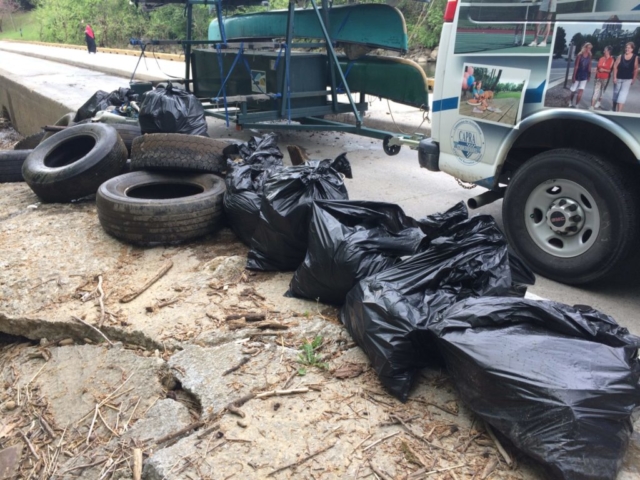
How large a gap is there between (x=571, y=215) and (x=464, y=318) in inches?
65.2

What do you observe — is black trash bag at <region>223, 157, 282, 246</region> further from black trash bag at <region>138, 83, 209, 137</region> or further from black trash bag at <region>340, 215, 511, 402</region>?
black trash bag at <region>138, 83, 209, 137</region>

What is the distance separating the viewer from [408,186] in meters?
5.98

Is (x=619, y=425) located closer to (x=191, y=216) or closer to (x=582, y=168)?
(x=582, y=168)

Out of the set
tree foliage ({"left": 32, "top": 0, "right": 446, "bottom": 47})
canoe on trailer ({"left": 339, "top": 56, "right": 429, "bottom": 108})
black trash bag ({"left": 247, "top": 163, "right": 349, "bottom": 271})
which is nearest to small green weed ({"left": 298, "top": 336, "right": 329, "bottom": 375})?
black trash bag ({"left": 247, "top": 163, "right": 349, "bottom": 271})

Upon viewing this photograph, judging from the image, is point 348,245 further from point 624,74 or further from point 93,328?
Result: point 624,74

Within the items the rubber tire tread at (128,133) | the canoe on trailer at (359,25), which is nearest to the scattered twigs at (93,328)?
the rubber tire tread at (128,133)

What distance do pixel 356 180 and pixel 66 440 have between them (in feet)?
14.1

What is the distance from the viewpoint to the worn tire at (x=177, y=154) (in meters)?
4.68

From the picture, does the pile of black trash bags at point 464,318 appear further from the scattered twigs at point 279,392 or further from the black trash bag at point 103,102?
the black trash bag at point 103,102

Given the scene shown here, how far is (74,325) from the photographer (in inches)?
130

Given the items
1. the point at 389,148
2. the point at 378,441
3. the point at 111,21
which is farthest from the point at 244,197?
the point at 111,21

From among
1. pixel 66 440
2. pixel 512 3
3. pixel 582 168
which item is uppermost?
pixel 512 3

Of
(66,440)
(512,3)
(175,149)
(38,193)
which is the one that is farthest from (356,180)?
(66,440)

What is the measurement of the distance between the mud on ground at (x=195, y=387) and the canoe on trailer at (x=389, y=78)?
374 cm
